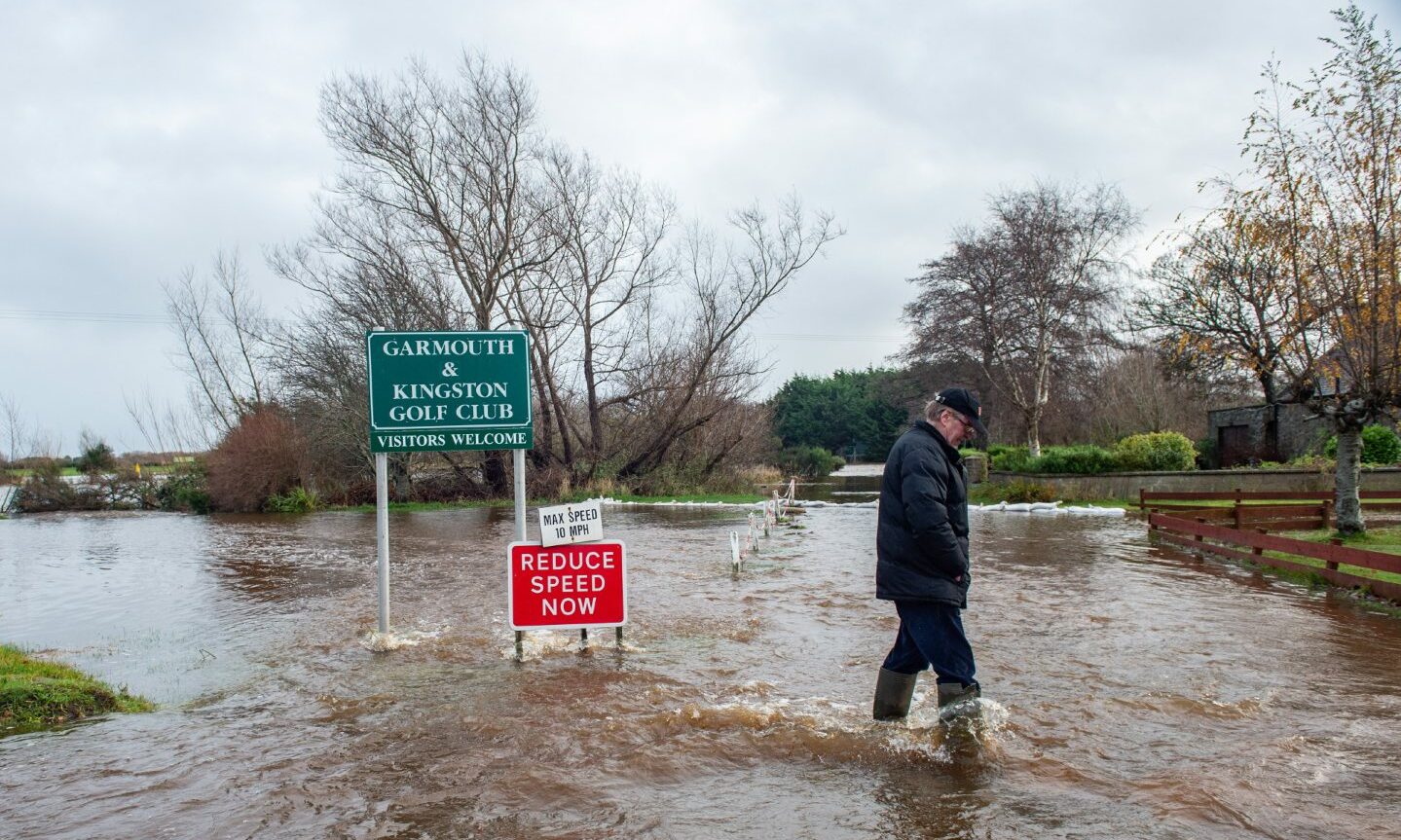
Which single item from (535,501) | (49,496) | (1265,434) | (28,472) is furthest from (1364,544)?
(28,472)

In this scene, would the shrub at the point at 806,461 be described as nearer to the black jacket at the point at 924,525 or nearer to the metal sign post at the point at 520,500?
the metal sign post at the point at 520,500

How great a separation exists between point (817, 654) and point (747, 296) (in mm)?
27431

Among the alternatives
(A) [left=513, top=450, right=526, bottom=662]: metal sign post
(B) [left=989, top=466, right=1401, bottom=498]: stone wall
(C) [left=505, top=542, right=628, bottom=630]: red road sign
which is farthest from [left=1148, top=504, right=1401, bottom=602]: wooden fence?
(A) [left=513, top=450, right=526, bottom=662]: metal sign post

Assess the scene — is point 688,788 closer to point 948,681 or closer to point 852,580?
point 948,681

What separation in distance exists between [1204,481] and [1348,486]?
1112 centimetres

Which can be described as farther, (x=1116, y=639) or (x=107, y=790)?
(x=1116, y=639)

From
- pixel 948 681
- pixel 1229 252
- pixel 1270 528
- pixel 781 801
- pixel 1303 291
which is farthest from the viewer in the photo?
pixel 1229 252

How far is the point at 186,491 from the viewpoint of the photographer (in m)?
33.9

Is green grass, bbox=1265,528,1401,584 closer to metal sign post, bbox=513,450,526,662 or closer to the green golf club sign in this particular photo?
metal sign post, bbox=513,450,526,662

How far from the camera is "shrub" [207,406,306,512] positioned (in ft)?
103

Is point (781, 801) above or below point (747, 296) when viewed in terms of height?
below

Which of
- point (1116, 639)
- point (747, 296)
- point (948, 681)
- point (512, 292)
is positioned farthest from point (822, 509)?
point (948, 681)

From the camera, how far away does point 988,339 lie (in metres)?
34.1

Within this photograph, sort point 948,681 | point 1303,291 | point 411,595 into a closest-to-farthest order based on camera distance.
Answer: point 948,681 < point 411,595 < point 1303,291
